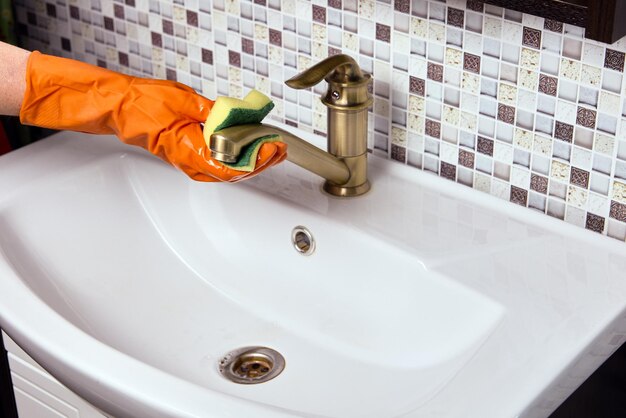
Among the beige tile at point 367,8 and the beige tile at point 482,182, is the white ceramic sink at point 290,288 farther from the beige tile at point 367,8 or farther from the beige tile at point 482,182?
the beige tile at point 367,8

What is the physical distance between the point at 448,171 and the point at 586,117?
0.21 m

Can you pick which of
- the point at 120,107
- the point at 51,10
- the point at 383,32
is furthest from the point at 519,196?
the point at 51,10

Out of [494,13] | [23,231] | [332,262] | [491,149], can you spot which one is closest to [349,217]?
[332,262]

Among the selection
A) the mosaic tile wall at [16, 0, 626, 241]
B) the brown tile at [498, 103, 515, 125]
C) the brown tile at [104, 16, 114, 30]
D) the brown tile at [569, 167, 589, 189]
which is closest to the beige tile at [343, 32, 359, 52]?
the mosaic tile wall at [16, 0, 626, 241]

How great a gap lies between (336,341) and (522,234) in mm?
244

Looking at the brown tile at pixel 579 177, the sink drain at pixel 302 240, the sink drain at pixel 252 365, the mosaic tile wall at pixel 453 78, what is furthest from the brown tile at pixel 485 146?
the sink drain at pixel 252 365

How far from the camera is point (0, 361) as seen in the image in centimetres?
152

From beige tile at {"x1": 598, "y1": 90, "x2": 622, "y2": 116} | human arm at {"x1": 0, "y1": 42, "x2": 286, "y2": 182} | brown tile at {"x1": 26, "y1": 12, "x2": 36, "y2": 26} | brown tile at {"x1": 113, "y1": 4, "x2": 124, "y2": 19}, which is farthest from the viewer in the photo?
brown tile at {"x1": 26, "y1": 12, "x2": 36, "y2": 26}

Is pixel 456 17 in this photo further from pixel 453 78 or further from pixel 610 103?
pixel 610 103

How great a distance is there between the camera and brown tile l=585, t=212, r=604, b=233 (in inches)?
42.9

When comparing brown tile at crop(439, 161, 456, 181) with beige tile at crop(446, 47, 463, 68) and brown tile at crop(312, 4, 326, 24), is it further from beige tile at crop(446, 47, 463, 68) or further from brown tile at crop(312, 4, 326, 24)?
brown tile at crop(312, 4, 326, 24)

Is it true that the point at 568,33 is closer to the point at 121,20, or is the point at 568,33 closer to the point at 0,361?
the point at 121,20

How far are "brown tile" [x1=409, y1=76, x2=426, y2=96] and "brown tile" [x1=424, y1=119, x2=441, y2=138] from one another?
0.12 feet

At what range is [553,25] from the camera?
1.02 m
